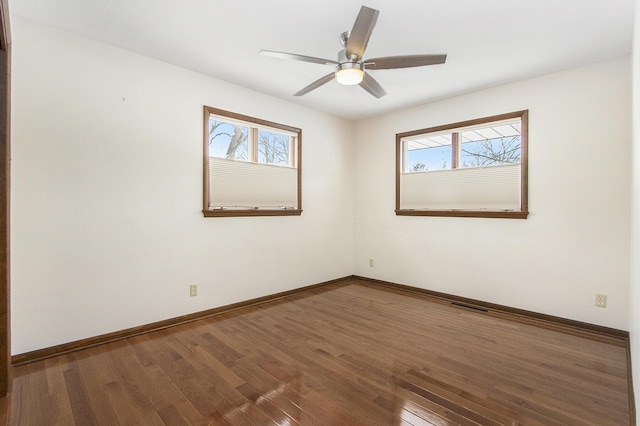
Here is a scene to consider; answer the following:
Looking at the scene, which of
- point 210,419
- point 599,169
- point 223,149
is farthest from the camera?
point 223,149

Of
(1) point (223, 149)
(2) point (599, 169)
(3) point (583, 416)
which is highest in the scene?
(1) point (223, 149)

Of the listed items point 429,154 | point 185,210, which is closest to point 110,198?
point 185,210

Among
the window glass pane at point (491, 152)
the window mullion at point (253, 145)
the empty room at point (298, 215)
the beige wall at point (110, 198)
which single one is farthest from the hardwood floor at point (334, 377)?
the window mullion at point (253, 145)

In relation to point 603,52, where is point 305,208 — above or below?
below

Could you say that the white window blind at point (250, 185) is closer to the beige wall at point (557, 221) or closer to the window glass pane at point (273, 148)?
the window glass pane at point (273, 148)

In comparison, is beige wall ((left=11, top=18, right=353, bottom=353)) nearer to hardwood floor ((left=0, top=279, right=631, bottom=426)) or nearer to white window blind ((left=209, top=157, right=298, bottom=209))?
white window blind ((left=209, top=157, right=298, bottom=209))

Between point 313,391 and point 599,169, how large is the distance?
3286 millimetres

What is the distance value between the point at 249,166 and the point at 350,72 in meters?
1.86

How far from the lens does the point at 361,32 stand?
197cm

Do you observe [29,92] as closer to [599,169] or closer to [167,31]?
[167,31]

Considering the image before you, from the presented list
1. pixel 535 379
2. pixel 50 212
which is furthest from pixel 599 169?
pixel 50 212

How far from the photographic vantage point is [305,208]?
4.46m

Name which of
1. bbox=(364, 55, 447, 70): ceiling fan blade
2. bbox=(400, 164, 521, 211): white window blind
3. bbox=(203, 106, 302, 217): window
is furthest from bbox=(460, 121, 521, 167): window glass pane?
bbox=(203, 106, 302, 217): window

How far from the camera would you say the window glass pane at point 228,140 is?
11.7 feet
